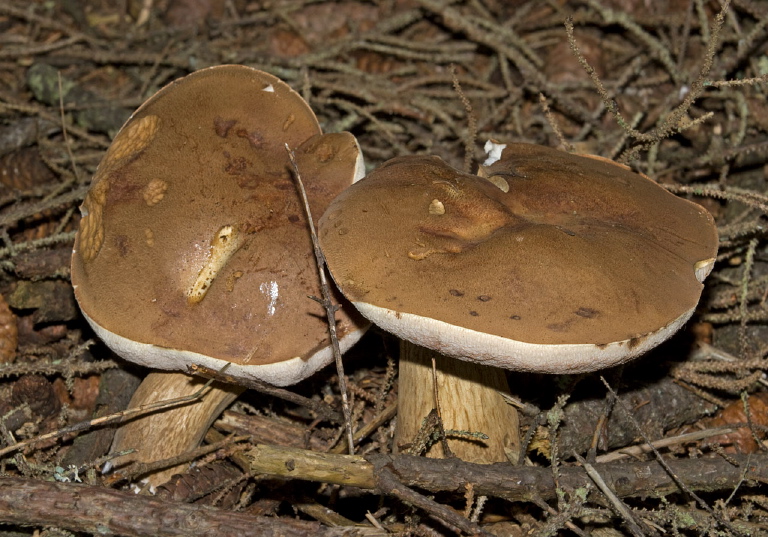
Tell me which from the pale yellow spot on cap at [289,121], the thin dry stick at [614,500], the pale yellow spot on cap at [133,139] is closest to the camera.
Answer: the thin dry stick at [614,500]

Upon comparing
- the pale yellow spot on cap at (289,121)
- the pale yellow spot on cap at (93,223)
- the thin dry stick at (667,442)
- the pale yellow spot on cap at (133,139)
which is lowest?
the thin dry stick at (667,442)

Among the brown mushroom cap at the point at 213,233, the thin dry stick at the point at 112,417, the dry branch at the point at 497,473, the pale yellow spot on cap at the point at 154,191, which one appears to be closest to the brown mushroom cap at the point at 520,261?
the brown mushroom cap at the point at 213,233

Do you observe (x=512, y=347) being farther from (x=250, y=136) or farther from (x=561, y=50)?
(x=561, y=50)

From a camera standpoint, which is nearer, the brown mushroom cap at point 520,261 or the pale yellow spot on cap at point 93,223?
the brown mushroom cap at point 520,261

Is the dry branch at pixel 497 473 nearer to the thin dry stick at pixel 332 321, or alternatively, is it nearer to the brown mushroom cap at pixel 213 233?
the thin dry stick at pixel 332 321

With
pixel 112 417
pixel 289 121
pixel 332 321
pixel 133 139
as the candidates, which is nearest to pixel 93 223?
pixel 133 139

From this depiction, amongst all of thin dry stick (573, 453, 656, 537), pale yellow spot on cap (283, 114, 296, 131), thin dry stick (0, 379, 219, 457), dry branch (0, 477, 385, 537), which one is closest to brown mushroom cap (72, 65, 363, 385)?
pale yellow spot on cap (283, 114, 296, 131)

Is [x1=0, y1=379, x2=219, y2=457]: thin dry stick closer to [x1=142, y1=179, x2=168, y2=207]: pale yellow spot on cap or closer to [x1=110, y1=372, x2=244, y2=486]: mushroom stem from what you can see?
[x1=110, y1=372, x2=244, y2=486]: mushroom stem

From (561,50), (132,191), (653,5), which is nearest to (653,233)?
(132,191)
